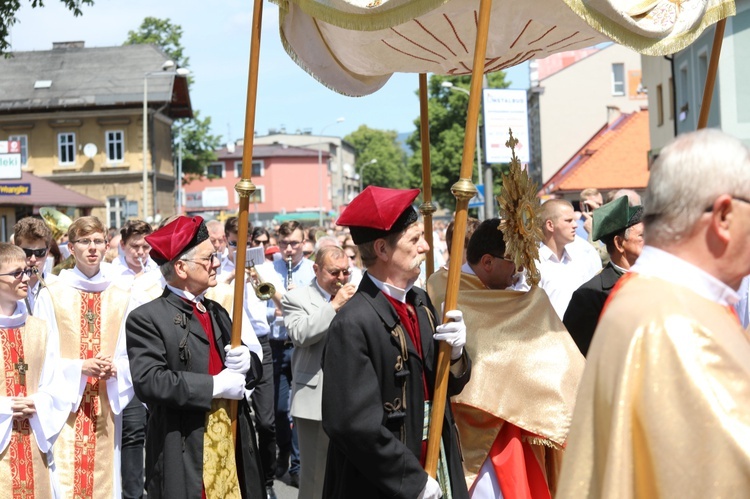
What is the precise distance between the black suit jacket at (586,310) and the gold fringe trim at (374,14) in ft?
6.66

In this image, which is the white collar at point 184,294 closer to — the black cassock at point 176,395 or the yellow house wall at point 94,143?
the black cassock at point 176,395

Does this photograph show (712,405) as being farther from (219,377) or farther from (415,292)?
(219,377)

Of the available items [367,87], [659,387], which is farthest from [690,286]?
[367,87]

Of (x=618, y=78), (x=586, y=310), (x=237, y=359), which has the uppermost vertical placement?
(x=618, y=78)

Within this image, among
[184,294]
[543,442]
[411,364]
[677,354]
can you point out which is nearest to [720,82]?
[543,442]

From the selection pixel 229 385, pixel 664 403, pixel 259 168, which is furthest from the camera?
pixel 259 168

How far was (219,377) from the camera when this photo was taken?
4.82 meters

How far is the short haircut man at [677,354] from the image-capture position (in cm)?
221

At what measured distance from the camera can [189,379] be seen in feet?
15.6

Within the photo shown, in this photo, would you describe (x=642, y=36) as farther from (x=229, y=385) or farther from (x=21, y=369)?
(x=21, y=369)

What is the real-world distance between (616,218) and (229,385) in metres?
2.34

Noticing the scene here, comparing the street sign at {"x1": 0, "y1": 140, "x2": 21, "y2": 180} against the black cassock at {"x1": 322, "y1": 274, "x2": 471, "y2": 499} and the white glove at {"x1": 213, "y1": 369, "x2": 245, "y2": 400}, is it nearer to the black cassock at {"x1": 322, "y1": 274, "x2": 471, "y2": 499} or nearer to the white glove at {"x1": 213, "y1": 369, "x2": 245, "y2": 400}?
the white glove at {"x1": 213, "y1": 369, "x2": 245, "y2": 400}

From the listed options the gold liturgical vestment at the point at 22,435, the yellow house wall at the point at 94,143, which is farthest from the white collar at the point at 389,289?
the yellow house wall at the point at 94,143

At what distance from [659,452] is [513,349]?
2.46 m
